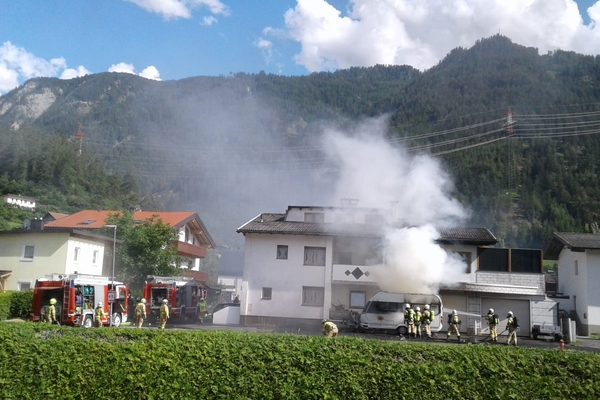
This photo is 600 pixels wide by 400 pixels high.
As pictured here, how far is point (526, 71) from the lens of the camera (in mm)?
159750

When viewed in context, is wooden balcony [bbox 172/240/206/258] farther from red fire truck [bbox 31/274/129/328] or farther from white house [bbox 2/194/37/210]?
white house [bbox 2/194/37/210]

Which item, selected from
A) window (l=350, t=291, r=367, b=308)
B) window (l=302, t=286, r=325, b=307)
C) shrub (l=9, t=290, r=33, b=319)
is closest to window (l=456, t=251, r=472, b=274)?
window (l=350, t=291, r=367, b=308)

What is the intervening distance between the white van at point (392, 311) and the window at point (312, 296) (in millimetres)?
6265

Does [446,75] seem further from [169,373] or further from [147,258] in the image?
[169,373]

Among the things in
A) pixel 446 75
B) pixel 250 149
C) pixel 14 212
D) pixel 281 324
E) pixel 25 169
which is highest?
pixel 446 75

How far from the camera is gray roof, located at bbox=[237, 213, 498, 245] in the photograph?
118ft

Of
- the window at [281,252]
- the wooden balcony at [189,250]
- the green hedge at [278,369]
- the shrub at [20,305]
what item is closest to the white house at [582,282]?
the window at [281,252]

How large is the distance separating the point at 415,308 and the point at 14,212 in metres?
71.2

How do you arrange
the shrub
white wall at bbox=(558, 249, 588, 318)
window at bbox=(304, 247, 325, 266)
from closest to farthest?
1. the shrub
2. white wall at bbox=(558, 249, 588, 318)
3. window at bbox=(304, 247, 325, 266)

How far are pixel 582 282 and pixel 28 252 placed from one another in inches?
1652

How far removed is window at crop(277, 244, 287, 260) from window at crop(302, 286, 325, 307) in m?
2.62

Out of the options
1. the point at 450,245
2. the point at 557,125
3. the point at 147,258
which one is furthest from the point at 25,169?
the point at 557,125

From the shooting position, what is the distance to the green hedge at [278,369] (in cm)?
950

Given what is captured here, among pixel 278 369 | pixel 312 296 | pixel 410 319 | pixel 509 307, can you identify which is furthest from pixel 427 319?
pixel 278 369
